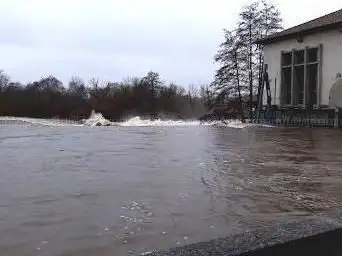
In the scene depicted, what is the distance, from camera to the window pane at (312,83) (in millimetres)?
32281

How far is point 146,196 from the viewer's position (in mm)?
7504

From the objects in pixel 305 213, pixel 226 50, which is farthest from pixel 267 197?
pixel 226 50

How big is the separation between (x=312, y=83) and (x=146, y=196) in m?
27.1

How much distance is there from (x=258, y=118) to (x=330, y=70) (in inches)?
287

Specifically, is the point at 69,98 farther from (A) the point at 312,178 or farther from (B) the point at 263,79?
(A) the point at 312,178

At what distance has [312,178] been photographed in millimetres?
9359

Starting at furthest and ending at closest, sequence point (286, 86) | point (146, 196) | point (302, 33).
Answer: point (286, 86) < point (302, 33) < point (146, 196)

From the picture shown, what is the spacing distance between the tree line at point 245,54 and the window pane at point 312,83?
44.7 ft

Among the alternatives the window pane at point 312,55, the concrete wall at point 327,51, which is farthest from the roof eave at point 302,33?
the window pane at point 312,55

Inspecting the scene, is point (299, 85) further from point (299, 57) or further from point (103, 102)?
point (103, 102)

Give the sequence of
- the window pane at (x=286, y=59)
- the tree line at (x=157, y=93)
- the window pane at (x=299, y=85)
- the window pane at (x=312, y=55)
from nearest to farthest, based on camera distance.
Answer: the window pane at (x=312, y=55), the window pane at (x=299, y=85), the window pane at (x=286, y=59), the tree line at (x=157, y=93)

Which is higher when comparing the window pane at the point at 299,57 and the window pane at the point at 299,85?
the window pane at the point at 299,57

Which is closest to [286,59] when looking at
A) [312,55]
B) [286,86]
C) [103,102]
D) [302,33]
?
[286,86]

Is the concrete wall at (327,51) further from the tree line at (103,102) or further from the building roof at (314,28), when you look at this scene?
the tree line at (103,102)
